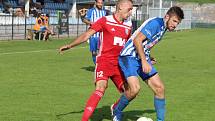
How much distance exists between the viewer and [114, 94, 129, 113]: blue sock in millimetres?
8390

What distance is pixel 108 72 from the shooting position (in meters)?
8.15

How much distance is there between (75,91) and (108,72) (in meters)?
4.19

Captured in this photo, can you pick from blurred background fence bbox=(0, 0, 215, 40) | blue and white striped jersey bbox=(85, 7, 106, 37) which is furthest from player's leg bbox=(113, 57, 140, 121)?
blurred background fence bbox=(0, 0, 215, 40)

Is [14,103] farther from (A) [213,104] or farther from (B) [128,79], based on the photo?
(A) [213,104]

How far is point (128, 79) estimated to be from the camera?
26.4 ft

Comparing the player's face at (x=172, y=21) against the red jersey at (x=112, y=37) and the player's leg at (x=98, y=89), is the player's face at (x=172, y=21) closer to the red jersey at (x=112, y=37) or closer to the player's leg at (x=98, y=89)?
the red jersey at (x=112, y=37)

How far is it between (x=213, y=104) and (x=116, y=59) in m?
3.40

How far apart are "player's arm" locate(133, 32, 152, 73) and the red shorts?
668 millimetres

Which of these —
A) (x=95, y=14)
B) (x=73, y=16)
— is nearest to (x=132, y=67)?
(x=95, y=14)

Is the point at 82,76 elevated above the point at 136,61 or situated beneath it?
situated beneath

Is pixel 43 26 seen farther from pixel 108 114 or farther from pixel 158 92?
pixel 158 92

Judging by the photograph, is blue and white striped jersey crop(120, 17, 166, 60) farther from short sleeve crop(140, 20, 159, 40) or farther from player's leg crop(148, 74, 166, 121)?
player's leg crop(148, 74, 166, 121)

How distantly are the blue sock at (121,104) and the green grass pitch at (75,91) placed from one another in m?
0.50

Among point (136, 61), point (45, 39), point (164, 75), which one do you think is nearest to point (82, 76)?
point (164, 75)
